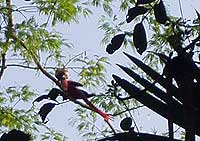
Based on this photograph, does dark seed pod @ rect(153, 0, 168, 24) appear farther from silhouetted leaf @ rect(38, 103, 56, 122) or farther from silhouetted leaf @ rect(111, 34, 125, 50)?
silhouetted leaf @ rect(38, 103, 56, 122)

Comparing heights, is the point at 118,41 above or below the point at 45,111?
above

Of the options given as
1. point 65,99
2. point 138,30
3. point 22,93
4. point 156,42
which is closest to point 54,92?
point 65,99

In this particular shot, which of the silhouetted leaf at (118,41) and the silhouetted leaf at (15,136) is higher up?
the silhouetted leaf at (118,41)

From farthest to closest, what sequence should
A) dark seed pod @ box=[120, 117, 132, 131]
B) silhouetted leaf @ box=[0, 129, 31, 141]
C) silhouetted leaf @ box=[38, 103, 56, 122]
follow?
silhouetted leaf @ box=[38, 103, 56, 122] < dark seed pod @ box=[120, 117, 132, 131] < silhouetted leaf @ box=[0, 129, 31, 141]

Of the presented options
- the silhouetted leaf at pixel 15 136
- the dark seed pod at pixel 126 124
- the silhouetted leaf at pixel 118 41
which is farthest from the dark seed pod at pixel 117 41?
the silhouetted leaf at pixel 15 136

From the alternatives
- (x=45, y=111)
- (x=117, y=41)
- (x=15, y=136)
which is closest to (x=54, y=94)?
(x=45, y=111)

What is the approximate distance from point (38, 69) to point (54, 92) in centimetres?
412

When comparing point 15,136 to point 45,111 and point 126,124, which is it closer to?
point 126,124

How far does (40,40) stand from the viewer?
5152mm

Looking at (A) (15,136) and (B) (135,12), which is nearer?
(A) (15,136)

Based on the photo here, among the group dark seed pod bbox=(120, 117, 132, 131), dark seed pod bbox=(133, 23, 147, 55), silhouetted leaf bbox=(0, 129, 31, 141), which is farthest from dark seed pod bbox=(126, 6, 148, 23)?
silhouetted leaf bbox=(0, 129, 31, 141)

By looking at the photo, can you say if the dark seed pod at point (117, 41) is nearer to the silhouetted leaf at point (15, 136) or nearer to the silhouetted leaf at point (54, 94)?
the silhouetted leaf at point (54, 94)

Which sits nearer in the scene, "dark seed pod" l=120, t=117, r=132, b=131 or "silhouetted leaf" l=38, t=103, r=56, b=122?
"dark seed pod" l=120, t=117, r=132, b=131

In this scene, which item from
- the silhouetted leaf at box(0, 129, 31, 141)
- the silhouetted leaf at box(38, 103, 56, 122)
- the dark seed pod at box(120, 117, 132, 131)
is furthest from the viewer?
the silhouetted leaf at box(38, 103, 56, 122)
